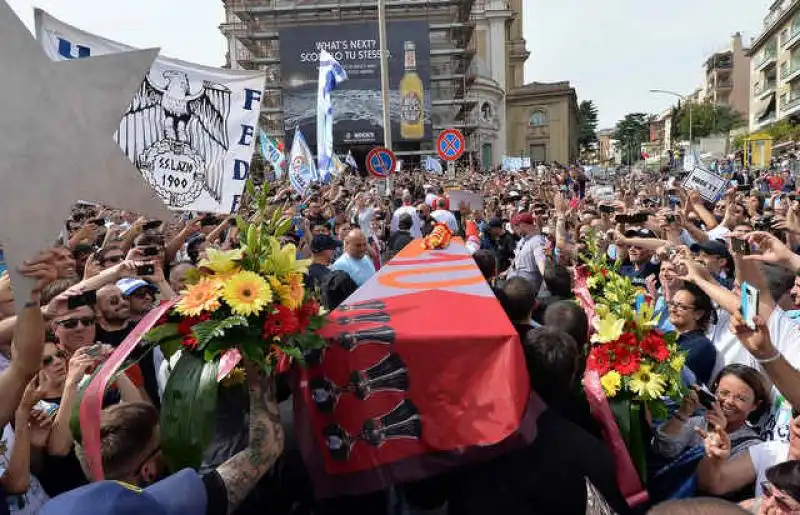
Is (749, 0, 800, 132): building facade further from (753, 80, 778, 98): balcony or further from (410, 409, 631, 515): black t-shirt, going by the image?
(410, 409, 631, 515): black t-shirt

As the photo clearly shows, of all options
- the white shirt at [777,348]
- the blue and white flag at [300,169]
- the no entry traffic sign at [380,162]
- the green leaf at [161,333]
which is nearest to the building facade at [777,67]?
the no entry traffic sign at [380,162]

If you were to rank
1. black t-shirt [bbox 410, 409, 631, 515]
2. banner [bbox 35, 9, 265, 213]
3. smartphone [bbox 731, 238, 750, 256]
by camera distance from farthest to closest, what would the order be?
banner [bbox 35, 9, 265, 213] < smartphone [bbox 731, 238, 750, 256] < black t-shirt [bbox 410, 409, 631, 515]

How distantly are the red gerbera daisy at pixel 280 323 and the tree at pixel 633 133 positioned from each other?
84436 millimetres

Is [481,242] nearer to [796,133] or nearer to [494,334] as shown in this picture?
[494,334]

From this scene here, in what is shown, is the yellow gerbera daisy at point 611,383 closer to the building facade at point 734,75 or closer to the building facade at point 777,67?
the building facade at point 777,67

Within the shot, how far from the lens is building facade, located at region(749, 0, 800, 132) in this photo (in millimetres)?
52531

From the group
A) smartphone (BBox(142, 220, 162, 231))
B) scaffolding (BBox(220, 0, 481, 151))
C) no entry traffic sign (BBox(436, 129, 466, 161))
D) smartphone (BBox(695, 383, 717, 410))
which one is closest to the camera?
smartphone (BBox(695, 383, 717, 410))

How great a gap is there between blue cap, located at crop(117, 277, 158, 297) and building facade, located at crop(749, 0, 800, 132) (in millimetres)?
57792

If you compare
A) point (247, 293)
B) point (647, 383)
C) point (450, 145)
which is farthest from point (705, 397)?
point (450, 145)

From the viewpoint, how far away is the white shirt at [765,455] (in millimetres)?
2285

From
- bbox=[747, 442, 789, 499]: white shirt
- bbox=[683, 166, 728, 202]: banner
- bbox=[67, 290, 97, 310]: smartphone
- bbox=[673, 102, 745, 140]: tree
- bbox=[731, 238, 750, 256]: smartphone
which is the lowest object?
bbox=[747, 442, 789, 499]: white shirt

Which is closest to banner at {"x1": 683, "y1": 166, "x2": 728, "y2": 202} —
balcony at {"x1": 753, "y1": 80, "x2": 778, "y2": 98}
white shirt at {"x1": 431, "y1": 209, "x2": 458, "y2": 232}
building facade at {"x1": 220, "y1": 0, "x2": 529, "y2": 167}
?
white shirt at {"x1": 431, "y1": 209, "x2": 458, "y2": 232}

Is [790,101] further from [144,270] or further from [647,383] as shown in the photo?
[144,270]

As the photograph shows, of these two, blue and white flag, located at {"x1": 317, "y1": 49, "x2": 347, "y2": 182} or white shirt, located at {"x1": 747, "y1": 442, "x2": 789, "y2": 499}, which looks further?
blue and white flag, located at {"x1": 317, "y1": 49, "x2": 347, "y2": 182}
